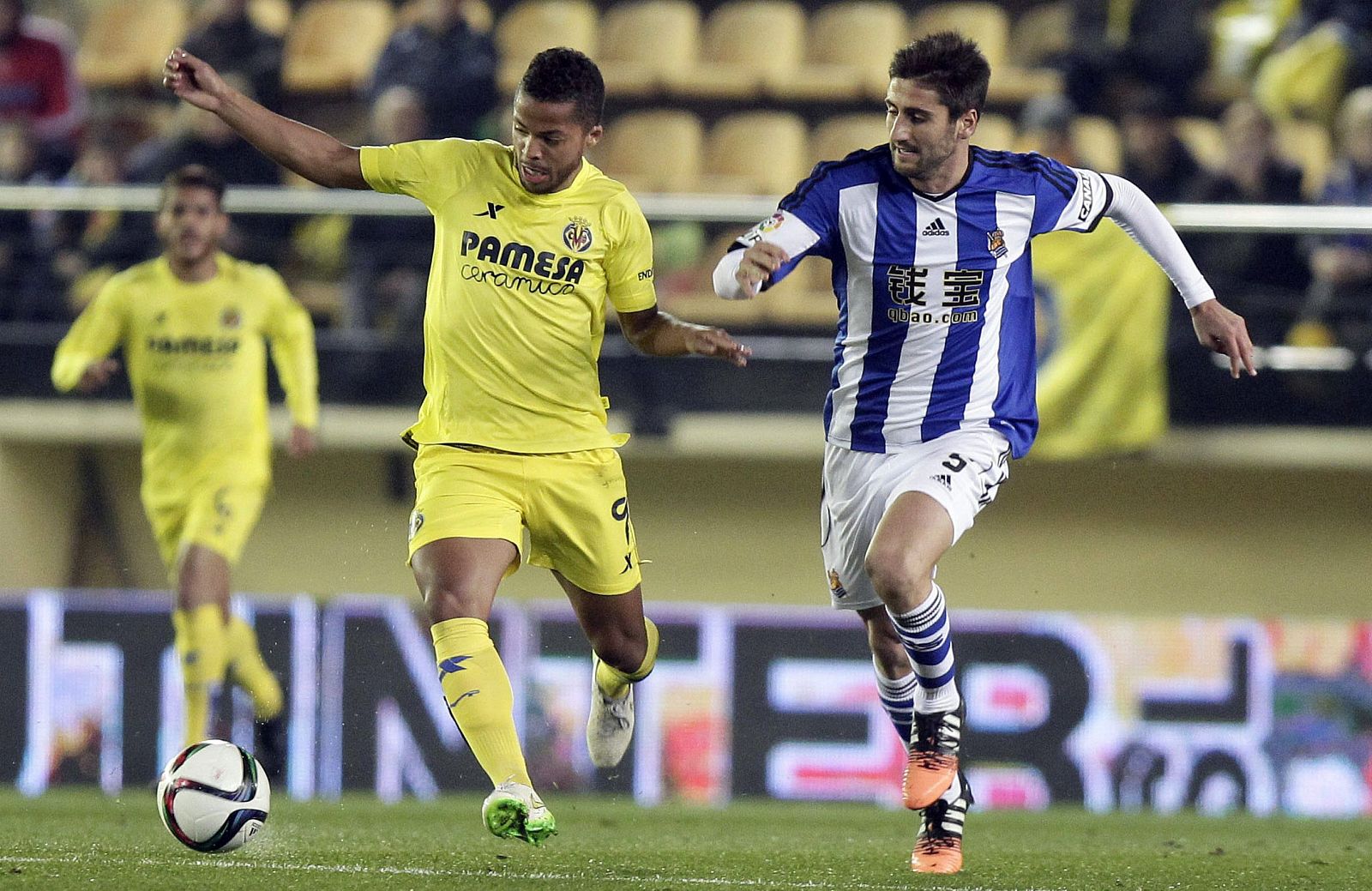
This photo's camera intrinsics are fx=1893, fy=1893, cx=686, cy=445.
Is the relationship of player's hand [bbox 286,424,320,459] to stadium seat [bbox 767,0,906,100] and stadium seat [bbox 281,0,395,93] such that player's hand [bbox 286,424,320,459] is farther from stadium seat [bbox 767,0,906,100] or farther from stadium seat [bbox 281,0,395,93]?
stadium seat [bbox 767,0,906,100]

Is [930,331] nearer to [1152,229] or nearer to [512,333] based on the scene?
[1152,229]

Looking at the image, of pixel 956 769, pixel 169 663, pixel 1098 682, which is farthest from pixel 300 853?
pixel 1098 682

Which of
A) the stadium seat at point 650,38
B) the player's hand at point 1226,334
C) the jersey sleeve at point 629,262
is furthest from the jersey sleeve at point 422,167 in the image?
the stadium seat at point 650,38

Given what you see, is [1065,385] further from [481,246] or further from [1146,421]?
[481,246]

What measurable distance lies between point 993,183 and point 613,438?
1318 millimetres

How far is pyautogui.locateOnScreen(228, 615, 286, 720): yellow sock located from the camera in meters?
8.44

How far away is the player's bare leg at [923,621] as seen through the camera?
5070 millimetres

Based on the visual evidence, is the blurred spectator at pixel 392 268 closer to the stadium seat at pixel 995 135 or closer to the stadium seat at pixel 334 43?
the stadium seat at pixel 334 43

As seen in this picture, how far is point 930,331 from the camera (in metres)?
5.43

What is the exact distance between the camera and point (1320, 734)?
29.6ft

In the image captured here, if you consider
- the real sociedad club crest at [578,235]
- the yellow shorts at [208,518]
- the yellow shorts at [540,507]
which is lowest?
the yellow shorts at [208,518]

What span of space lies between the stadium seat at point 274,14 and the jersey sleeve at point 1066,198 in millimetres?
A: 8189

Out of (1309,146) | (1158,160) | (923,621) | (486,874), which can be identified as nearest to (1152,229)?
(923,621)

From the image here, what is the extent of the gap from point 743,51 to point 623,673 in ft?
24.7
